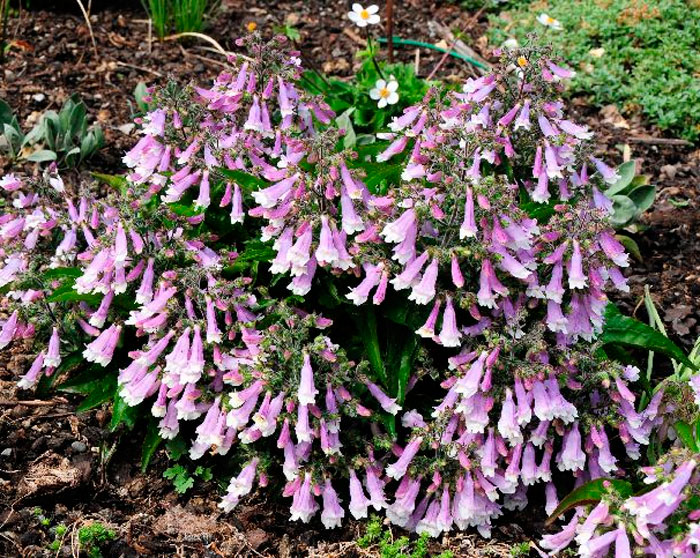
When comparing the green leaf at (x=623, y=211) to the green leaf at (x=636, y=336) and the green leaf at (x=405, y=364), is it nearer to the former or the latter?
the green leaf at (x=636, y=336)

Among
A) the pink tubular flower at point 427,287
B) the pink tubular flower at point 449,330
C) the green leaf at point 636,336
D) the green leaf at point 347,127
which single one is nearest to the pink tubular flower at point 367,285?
the pink tubular flower at point 427,287

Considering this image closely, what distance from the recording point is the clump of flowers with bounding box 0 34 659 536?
3471 millimetres

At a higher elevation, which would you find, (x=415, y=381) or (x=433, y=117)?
(x=433, y=117)

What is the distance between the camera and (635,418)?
3.71 meters

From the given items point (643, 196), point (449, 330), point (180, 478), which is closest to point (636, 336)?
point (449, 330)

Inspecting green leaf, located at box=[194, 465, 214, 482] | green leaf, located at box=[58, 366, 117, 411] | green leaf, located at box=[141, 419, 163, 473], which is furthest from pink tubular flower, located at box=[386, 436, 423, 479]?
green leaf, located at box=[58, 366, 117, 411]

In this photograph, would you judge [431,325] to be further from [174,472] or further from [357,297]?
[174,472]

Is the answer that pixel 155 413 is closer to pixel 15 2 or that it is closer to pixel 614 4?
pixel 15 2

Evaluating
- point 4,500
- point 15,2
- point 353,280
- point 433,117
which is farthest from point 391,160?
point 15,2

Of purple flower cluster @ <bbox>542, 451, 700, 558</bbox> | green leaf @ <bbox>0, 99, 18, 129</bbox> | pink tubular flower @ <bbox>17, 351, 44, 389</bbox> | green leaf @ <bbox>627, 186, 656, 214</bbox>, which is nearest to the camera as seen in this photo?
purple flower cluster @ <bbox>542, 451, 700, 558</bbox>

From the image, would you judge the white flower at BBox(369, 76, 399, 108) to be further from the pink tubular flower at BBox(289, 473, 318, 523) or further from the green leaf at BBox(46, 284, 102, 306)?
the pink tubular flower at BBox(289, 473, 318, 523)

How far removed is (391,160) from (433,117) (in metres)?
0.48

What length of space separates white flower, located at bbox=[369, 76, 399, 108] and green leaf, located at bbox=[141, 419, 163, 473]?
251cm

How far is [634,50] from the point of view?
683 centimetres
